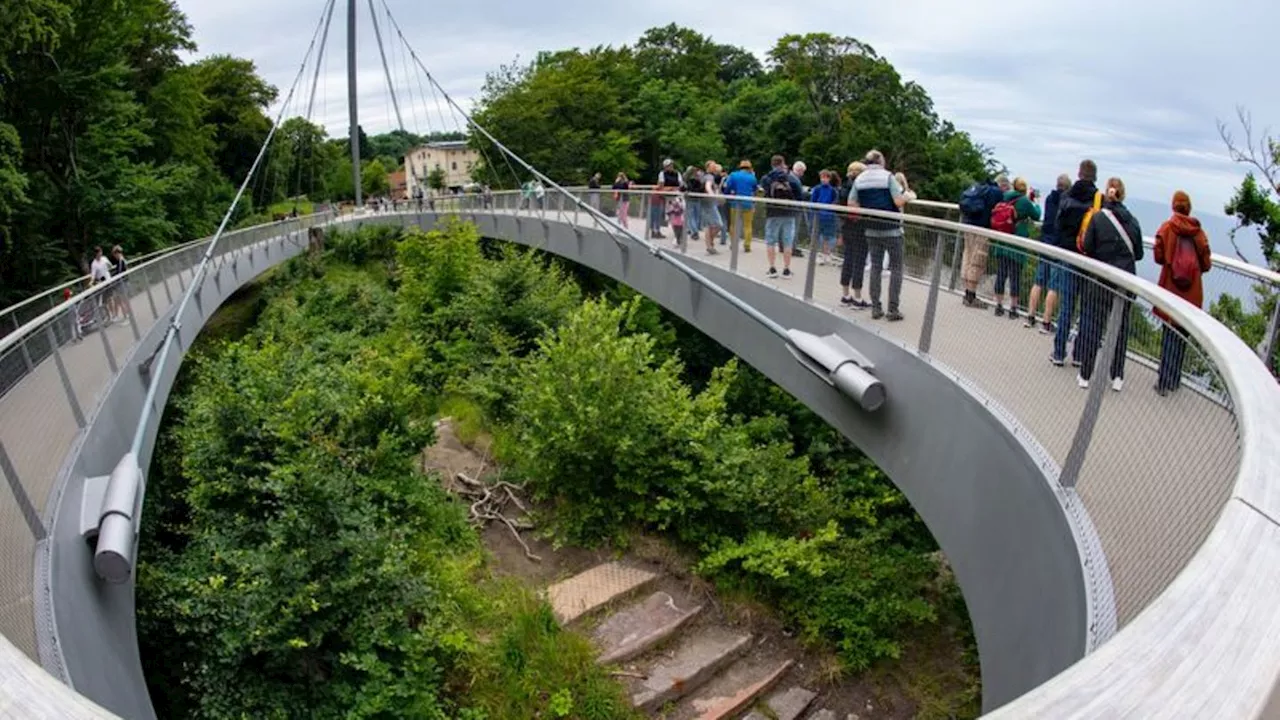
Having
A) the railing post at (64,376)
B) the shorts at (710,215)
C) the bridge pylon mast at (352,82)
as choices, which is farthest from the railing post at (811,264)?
the bridge pylon mast at (352,82)

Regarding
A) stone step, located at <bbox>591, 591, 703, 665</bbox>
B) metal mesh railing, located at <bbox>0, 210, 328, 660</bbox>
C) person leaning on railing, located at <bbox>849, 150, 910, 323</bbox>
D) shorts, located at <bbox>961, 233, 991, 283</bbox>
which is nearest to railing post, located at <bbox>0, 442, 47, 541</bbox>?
metal mesh railing, located at <bbox>0, 210, 328, 660</bbox>

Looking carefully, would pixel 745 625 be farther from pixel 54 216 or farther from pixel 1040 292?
pixel 54 216

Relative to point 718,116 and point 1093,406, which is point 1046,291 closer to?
point 1093,406

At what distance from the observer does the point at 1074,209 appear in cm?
608

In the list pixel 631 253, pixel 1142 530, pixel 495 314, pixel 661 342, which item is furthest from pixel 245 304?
pixel 1142 530

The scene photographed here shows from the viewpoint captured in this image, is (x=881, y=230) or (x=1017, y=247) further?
(x=881, y=230)

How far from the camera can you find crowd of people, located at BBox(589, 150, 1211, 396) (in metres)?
4.50

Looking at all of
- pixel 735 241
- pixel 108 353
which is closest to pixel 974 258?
pixel 735 241

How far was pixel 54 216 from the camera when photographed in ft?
81.6

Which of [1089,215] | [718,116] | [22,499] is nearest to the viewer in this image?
[22,499]

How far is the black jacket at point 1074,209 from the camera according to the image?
5.99m

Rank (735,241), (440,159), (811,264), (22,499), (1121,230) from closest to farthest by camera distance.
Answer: (22,499), (1121,230), (811,264), (735,241), (440,159)

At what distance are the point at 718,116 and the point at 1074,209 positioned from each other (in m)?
51.3

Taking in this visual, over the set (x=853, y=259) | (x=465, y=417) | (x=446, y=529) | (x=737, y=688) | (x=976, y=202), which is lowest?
(x=737, y=688)
